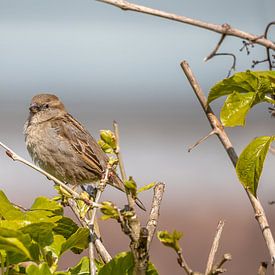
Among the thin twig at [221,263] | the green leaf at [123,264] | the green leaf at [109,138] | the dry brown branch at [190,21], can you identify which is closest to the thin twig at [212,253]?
the thin twig at [221,263]

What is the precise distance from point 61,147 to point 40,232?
11.0ft

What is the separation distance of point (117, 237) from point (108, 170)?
492 centimetres

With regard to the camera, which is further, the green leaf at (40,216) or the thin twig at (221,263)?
the green leaf at (40,216)

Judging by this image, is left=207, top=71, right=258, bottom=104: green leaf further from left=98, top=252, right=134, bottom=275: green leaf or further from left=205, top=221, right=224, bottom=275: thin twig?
left=98, top=252, right=134, bottom=275: green leaf

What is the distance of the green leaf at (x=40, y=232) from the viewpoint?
3.79ft

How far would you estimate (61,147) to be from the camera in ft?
14.8

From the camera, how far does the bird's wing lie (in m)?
4.50

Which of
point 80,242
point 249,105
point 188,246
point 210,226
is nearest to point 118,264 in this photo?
point 80,242

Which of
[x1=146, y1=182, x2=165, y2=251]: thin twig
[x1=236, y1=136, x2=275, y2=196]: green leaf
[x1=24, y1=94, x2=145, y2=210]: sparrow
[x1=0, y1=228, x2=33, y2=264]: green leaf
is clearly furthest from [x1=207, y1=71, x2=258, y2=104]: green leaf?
[x1=24, y1=94, x2=145, y2=210]: sparrow

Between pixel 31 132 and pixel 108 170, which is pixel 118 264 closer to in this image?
pixel 108 170

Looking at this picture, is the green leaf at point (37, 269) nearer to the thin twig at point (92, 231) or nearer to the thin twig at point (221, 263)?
the thin twig at point (92, 231)

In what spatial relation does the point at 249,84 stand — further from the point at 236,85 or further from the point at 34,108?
the point at 34,108

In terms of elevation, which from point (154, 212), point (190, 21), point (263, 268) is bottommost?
point (263, 268)

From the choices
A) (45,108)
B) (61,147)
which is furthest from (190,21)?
(45,108)
